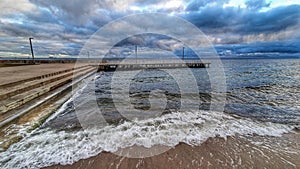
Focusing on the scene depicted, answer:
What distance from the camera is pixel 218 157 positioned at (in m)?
2.94

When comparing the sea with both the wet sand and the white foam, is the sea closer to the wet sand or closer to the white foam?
the white foam

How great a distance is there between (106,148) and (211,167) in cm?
202

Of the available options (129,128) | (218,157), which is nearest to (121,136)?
(129,128)

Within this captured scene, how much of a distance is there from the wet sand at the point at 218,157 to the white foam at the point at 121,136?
249 millimetres

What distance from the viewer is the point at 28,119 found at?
4.50m

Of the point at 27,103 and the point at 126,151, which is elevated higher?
the point at 27,103

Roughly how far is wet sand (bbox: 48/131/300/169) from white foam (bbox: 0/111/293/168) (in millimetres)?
249

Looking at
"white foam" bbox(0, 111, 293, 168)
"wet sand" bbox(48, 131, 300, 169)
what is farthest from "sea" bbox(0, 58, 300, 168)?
"wet sand" bbox(48, 131, 300, 169)

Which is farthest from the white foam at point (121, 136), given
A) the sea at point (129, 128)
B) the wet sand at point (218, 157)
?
the wet sand at point (218, 157)

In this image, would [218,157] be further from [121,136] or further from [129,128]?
[129,128]

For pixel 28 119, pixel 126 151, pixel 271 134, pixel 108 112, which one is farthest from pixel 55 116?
pixel 271 134

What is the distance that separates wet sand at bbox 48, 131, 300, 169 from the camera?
2691mm

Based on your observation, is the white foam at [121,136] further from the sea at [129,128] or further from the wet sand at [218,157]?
the wet sand at [218,157]

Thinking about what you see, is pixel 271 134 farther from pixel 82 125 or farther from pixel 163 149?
pixel 82 125
